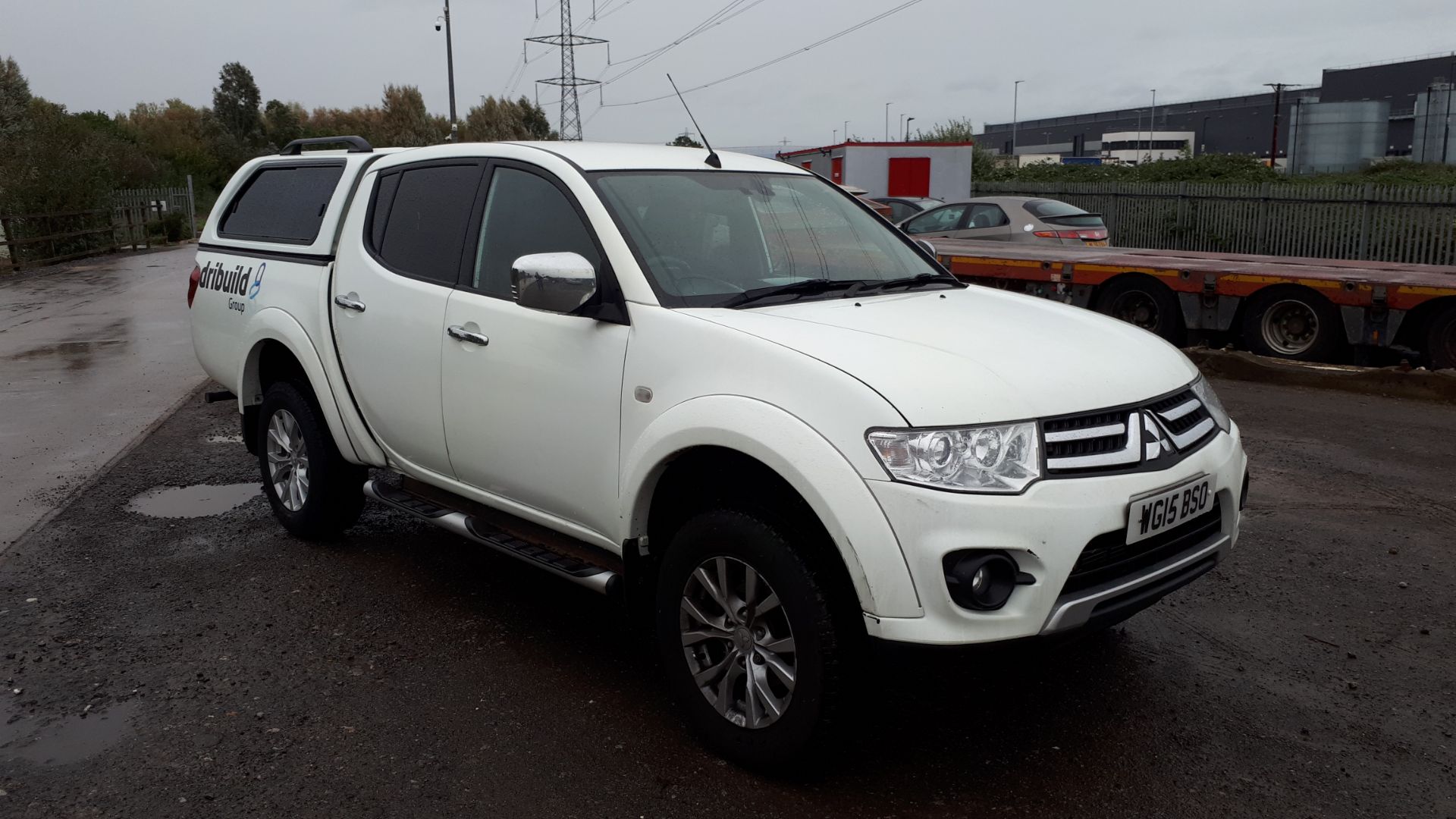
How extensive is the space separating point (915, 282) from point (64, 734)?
3.40 metres

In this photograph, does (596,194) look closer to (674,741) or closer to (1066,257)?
(674,741)

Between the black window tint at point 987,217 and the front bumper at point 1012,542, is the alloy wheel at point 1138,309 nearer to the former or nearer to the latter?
the black window tint at point 987,217

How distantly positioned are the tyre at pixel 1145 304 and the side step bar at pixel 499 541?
8.33 meters

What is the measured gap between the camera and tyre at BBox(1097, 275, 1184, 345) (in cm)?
1138

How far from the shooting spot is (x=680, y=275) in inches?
156

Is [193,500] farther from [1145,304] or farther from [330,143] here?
[1145,304]

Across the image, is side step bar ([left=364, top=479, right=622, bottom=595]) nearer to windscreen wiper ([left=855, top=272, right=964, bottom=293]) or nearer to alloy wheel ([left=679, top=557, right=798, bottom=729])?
alloy wheel ([left=679, top=557, right=798, bottom=729])

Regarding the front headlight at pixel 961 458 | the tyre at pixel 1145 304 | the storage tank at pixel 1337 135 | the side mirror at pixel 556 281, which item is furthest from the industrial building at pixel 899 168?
the storage tank at pixel 1337 135

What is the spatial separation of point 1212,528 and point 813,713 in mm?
1403

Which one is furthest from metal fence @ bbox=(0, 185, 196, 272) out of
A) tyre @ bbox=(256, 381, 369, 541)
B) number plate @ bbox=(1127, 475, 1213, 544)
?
number plate @ bbox=(1127, 475, 1213, 544)

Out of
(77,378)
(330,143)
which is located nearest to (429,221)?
(330,143)

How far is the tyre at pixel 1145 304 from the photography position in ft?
37.3

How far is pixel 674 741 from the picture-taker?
378 cm

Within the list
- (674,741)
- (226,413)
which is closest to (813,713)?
(674,741)
